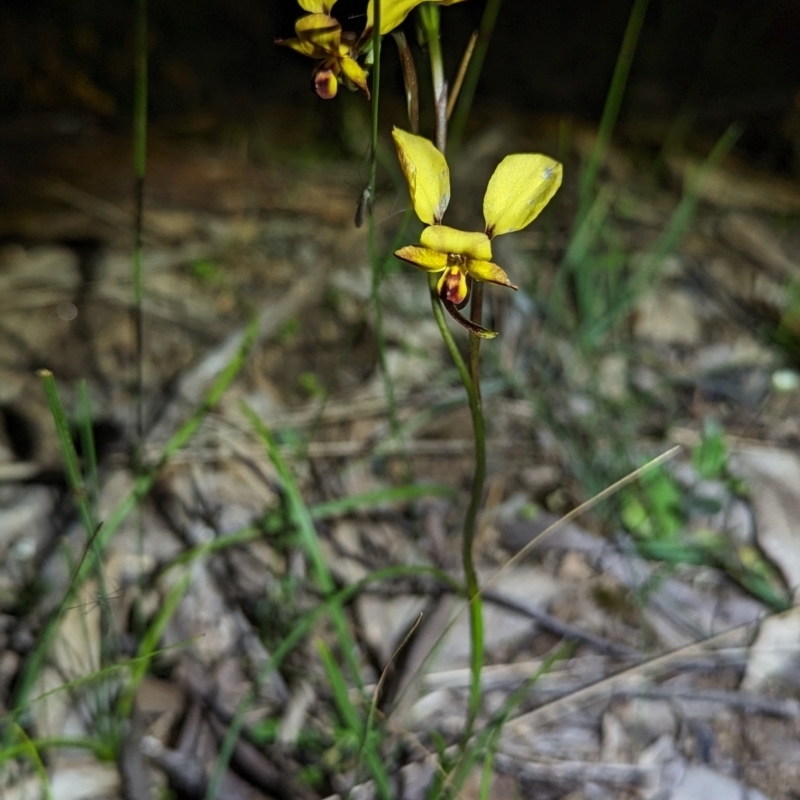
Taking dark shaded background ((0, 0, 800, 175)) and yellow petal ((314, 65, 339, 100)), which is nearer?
yellow petal ((314, 65, 339, 100))

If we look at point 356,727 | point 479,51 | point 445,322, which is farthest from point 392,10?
point 356,727

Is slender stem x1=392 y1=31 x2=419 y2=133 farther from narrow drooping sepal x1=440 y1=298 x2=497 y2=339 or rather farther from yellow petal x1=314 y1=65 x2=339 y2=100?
narrow drooping sepal x1=440 y1=298 x2=497 y2=339

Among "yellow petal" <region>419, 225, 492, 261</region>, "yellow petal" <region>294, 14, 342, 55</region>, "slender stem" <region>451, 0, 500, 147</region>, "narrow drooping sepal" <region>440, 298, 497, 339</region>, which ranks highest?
"slender stem" <region>451, 0, 500, 147</region>

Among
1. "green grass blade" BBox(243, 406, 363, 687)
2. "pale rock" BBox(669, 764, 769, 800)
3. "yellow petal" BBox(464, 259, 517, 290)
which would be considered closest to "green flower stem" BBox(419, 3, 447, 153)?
"yellow petal" BBox(464, 259, 517, 290)

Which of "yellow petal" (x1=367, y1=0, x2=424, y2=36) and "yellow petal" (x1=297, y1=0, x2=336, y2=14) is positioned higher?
"yellow petal" (x1=297, y1=0, x2=336, y2=14)

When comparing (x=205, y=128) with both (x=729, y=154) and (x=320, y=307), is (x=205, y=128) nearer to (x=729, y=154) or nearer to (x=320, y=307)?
(x=320, y=307)

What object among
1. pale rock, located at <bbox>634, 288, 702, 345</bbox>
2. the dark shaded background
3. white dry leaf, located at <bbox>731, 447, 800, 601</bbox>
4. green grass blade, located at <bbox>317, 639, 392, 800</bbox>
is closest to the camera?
green grass blade, located at <bbox>317, 639, 392, 800</bbox>

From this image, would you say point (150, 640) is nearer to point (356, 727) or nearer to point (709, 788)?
point (356, 727)

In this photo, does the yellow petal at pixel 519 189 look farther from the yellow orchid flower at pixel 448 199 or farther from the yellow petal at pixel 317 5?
the yellow petal at pixel 317 5
